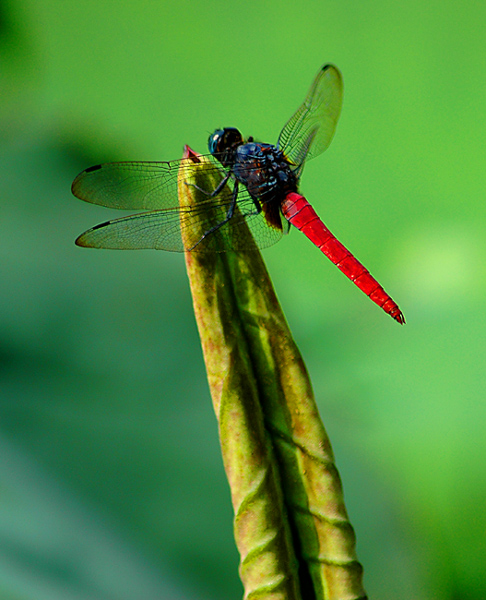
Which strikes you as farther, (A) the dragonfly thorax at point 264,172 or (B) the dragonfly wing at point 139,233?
(A) the dragonfly thorax at point 264,172

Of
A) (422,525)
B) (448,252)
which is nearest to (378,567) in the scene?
(422,525)

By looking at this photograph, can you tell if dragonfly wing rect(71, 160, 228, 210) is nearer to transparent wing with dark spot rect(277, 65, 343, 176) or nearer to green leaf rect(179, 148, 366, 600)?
transparent wing with dark spot rect(277, 65, 343, 176)

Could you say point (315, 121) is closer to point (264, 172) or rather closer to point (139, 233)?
point (264, 172)

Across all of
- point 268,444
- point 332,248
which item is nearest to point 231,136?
point 332,248

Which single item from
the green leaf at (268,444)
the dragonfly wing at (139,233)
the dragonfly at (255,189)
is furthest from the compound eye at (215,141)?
the green leaf at (268,444)

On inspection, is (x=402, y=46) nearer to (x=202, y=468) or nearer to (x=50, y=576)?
(x=202, y=468)

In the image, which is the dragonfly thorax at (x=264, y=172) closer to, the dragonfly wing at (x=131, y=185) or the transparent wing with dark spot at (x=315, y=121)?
the transparent wing with dark spot at (x=315, y=121)
